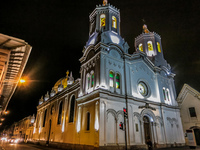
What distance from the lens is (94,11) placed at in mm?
26172

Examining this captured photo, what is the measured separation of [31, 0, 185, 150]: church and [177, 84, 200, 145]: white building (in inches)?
117

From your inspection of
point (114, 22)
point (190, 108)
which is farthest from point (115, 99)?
point (190, 108)

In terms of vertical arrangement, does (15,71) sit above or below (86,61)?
below

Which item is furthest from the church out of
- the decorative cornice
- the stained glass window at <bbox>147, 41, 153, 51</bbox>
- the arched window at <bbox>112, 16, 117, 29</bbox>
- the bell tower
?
the decorative cornice

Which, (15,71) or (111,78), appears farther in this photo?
(111,78)

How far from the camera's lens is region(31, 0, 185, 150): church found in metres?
17.0

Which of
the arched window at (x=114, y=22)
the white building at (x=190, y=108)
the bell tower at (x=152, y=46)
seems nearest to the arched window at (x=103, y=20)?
the arched window at (x=114, y=22)

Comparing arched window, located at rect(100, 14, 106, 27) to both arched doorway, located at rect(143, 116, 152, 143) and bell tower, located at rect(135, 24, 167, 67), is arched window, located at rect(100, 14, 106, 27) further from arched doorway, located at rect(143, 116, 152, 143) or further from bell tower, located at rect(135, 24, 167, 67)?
arched doorway, located at rect(143, 116, 152, 143)

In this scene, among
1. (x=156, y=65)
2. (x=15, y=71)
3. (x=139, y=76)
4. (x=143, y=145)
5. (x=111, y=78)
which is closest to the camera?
(x=15, y=71)

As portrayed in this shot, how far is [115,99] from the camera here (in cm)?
1830

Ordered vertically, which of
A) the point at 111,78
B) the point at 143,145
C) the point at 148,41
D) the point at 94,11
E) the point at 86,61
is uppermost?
the point at 94,11

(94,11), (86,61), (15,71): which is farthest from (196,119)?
(15,71)

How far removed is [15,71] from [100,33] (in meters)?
14.2

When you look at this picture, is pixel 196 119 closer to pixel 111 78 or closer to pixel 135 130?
pixel 135 130
